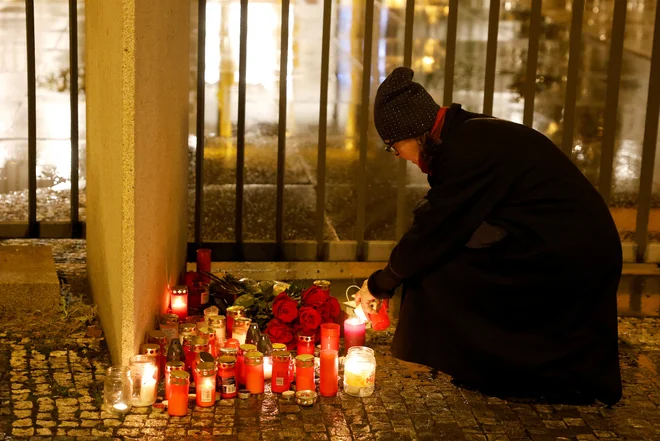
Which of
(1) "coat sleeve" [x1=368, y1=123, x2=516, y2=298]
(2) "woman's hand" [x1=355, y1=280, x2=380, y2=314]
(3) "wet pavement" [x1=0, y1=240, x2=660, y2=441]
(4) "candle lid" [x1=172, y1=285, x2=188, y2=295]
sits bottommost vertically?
(3) "wet pavement" [x1=0, y1=240, x2=660, y2=441]

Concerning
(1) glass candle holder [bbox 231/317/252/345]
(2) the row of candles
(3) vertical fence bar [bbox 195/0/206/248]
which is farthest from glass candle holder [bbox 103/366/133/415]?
(3) vertical fence bar [bbox 195/0/206/248]

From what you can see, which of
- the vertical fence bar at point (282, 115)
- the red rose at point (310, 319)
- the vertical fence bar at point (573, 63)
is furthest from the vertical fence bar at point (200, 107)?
the vertical fence bar at point (573, 63)

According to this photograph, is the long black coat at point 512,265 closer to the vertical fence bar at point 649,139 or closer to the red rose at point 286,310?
the red rose at point 286,310

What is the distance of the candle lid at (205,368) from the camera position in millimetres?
4195

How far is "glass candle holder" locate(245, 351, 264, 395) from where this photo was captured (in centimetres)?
438

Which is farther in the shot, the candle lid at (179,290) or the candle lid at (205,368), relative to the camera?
the candle lid at (179,290)

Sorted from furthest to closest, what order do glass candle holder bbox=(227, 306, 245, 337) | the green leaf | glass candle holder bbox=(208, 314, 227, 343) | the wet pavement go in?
1. the green leaf
2. glass candle holder bbox=(227, 306, 245, 337)
3. glass candle holder bbox=(208, 314, 227, 343)
4. the wet pavement

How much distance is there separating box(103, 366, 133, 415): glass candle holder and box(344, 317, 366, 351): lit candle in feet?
A: 3.77

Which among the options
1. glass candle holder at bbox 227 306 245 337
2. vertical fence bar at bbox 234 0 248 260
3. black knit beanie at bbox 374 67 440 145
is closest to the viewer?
black knit beanie at bbox 374 67 440 145

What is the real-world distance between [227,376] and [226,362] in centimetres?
6

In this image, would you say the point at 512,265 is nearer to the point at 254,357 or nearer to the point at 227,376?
the point at 254,357

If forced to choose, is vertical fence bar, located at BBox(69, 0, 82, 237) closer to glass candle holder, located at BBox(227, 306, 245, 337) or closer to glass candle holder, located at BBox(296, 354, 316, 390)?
glass candle holder, located at BBox(227, 306, 245, 337)

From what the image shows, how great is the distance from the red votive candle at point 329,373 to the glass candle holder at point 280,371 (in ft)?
0.50

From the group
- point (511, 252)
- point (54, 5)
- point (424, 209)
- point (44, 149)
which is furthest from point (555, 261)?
point (54, 5)
